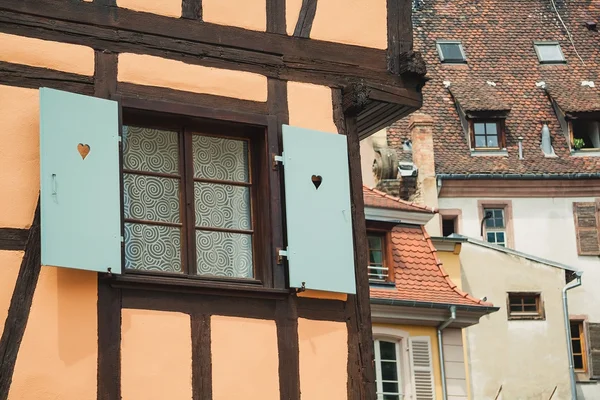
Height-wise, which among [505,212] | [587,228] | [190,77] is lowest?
[190,77]

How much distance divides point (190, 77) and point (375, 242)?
11169 millimetres

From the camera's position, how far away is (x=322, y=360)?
11.5m

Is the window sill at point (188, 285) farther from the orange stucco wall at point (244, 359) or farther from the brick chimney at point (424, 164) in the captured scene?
the brick chimney at point (424, 164)

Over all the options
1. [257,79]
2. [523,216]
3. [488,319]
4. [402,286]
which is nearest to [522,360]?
[488,319]

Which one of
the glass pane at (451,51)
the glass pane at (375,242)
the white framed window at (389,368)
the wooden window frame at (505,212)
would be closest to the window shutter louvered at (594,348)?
the wooden window frame at (505,212)

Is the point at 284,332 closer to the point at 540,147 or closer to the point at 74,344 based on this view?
the point at 74,344

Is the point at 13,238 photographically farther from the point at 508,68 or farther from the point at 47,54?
the point at 508,68

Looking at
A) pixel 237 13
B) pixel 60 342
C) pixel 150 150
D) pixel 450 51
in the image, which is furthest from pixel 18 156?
pixel 450 51

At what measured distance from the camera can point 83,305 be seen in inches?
424

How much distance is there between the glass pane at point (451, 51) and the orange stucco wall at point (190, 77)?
28.3m

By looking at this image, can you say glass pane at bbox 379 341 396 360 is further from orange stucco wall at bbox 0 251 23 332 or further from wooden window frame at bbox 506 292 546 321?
orange stucco wall at bbox 0 251 23 332

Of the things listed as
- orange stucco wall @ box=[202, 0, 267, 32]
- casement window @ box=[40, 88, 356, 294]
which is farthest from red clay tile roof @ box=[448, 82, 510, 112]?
casement window @ box=[40, 88, 356, 294]

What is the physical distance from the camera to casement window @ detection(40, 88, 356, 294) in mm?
10828

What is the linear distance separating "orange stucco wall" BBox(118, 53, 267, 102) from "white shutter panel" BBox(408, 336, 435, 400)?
11.5 metres
